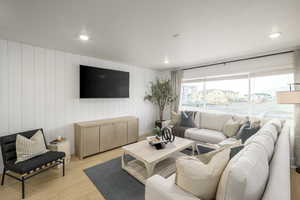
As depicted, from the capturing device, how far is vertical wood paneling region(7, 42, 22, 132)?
237 centimetres

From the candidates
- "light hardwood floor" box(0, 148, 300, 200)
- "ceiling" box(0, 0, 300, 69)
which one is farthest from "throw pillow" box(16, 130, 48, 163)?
"ceiling" box(0, 0, 300, 69)

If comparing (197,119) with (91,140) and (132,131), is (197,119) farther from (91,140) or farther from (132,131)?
(91,140)

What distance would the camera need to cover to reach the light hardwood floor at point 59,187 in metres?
1.83

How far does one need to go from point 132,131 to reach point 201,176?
9.71ft

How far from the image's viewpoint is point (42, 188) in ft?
6.48

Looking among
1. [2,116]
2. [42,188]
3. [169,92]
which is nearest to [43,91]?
[2,116]

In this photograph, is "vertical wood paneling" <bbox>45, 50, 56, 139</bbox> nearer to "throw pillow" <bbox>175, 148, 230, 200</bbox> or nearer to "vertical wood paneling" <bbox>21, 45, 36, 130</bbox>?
"vertical wood paneling" <bbox>21, 45, 36, 130</bbox>

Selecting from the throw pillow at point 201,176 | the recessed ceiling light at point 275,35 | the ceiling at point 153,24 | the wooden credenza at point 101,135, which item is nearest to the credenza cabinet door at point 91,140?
the wooden credenza at point 101,135

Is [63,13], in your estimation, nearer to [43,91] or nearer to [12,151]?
[43,91]

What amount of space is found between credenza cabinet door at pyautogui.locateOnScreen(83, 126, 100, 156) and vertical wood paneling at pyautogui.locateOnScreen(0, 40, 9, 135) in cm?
127

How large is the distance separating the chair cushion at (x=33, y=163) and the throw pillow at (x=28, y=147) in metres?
0.09

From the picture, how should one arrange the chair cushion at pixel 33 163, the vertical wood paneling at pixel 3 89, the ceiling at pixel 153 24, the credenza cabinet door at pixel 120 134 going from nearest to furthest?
the ceiling at pixel 153 24 → the chair cushion at pixel 33 163 → the vertical wood paneling at pixel 3 89 → the credenza cabinet door at pixel 120 134

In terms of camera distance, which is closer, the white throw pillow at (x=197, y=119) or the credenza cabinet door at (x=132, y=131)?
the credenza cabinet door at (x=132, y=131)

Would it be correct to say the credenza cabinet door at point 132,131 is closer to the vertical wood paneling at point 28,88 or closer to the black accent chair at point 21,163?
the black accent chair at point 21,163
